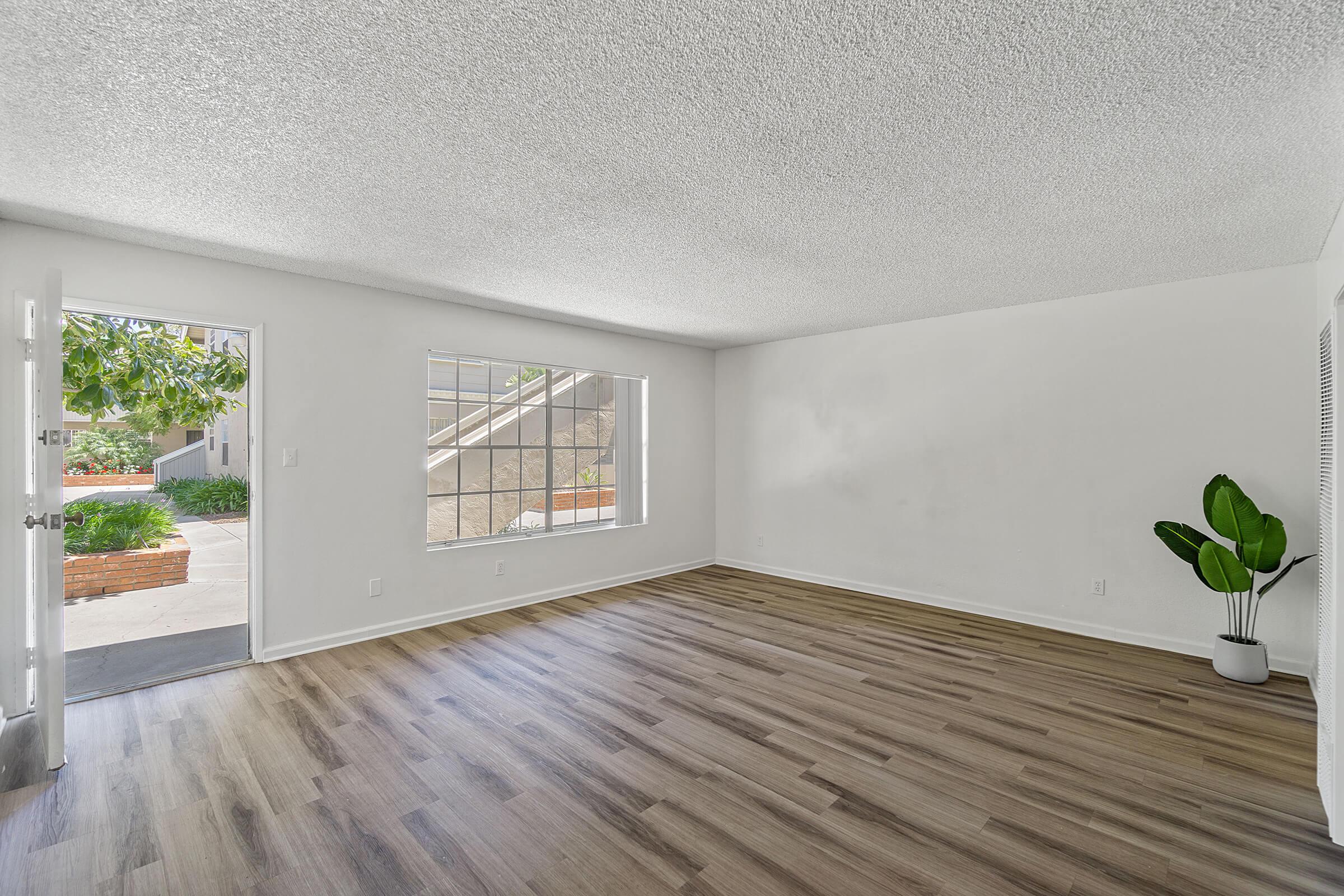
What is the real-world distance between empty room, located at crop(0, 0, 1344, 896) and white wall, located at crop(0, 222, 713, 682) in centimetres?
3

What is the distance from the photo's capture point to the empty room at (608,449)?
1.75m

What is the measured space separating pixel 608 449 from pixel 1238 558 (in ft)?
15.3

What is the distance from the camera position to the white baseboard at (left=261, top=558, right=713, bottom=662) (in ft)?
12.3

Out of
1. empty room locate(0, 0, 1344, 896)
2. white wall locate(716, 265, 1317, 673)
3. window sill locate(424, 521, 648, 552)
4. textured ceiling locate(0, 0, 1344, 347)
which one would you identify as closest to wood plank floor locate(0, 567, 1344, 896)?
empty room locate(0, 0, 1344, 896)

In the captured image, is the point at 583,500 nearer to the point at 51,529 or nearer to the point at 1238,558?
the point at 51,529

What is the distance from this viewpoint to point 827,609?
4844mm

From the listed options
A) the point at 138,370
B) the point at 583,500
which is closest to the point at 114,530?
the point at 138,370

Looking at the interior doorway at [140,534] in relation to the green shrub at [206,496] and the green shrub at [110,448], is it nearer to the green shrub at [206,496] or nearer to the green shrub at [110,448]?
the green shrub at [110,448]

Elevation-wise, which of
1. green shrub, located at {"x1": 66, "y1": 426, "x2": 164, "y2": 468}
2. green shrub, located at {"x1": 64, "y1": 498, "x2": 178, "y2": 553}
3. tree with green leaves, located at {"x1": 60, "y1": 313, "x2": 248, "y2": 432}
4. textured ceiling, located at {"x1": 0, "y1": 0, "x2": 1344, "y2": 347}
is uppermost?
textured ceiling, located at {"x1": 0, "y1": 0, "x2": 1344, "y2": 347}

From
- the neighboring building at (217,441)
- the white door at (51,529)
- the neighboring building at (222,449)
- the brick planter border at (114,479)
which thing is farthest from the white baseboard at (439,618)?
the neighboring building at (222,449)

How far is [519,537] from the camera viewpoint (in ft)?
16.6

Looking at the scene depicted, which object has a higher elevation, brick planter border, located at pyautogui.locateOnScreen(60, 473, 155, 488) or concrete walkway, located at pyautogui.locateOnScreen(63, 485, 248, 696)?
brick planter border, located at pyautogui.locateOnScreen(60, 473, 155, 488)

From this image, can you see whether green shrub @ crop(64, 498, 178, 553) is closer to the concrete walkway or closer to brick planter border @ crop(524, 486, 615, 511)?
the concrete walkway

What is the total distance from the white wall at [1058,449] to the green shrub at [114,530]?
6351 millimetres
